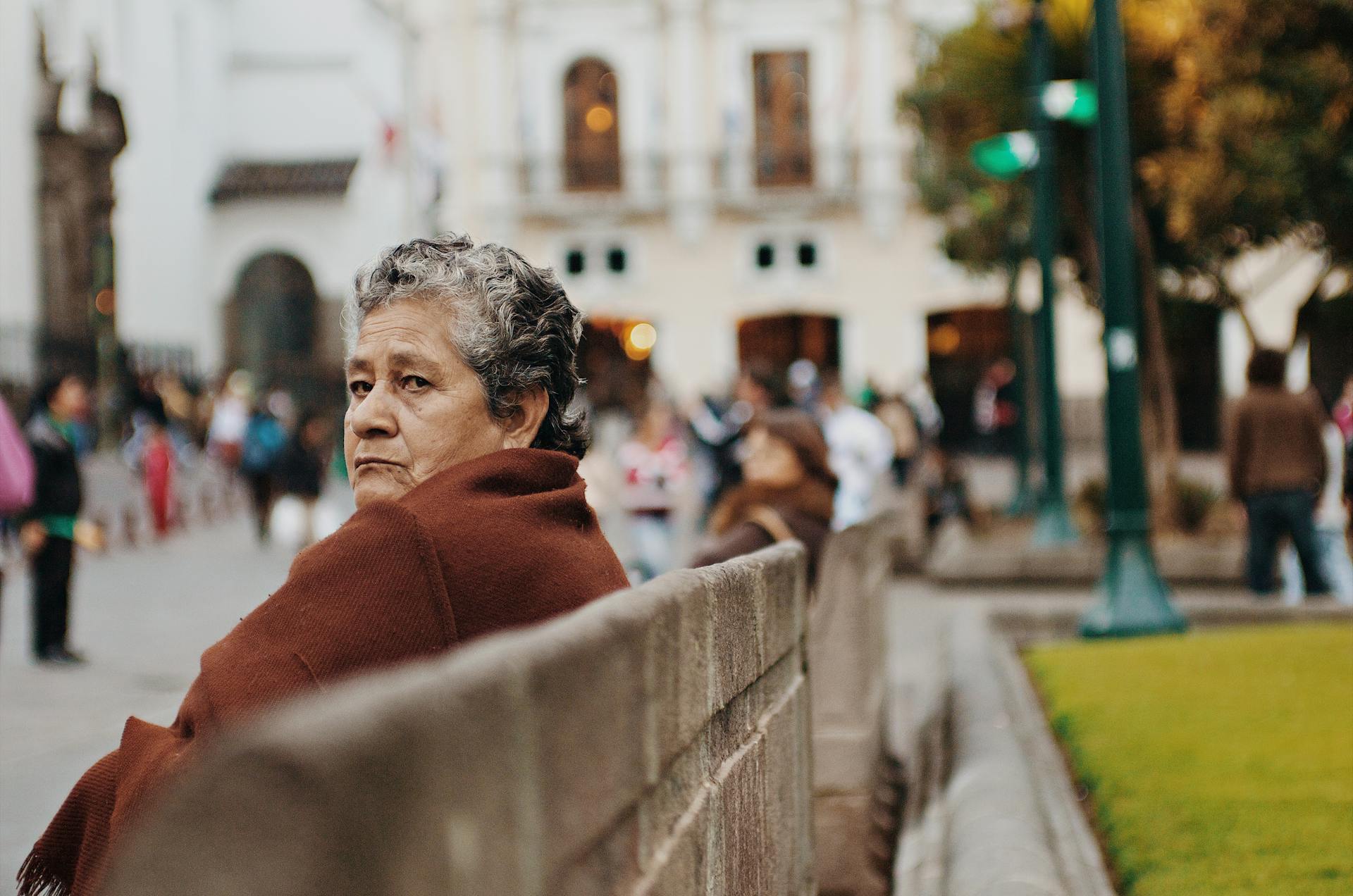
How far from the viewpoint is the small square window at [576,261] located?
129ft

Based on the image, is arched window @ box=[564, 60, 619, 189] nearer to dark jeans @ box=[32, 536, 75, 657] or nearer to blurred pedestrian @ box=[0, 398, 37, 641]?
dark jeans @ box=[32, 536, 75, 657]

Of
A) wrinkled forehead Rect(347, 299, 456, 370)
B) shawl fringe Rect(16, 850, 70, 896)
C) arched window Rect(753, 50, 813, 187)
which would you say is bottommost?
shawl fringe Rect(16, 850, 70, 896)

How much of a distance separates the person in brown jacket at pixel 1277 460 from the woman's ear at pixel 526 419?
9601 mm

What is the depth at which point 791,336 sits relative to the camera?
130ft

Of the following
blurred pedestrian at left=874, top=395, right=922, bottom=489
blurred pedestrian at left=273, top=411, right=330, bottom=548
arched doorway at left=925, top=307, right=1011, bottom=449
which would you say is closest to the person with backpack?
blurred pedestrian at left=273, top=411, right=330, bottom=548

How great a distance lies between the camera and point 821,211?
39.2 m

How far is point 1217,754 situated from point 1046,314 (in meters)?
10.9

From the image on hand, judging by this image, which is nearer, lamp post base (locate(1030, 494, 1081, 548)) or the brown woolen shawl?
the brown woolen shawl

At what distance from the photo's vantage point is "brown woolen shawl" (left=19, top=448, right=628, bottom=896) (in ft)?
6.77

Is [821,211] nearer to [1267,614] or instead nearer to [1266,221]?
[1266,221]

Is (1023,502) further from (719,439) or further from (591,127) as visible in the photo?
(591,127)

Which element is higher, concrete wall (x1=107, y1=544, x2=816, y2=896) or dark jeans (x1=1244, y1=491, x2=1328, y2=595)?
concrete wall (x1=107, y1=544, x2=816, y2=896)

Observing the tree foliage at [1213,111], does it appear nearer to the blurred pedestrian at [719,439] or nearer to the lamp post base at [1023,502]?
the lamp post base at [1023,502]

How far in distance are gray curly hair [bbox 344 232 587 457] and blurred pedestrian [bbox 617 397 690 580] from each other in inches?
387
